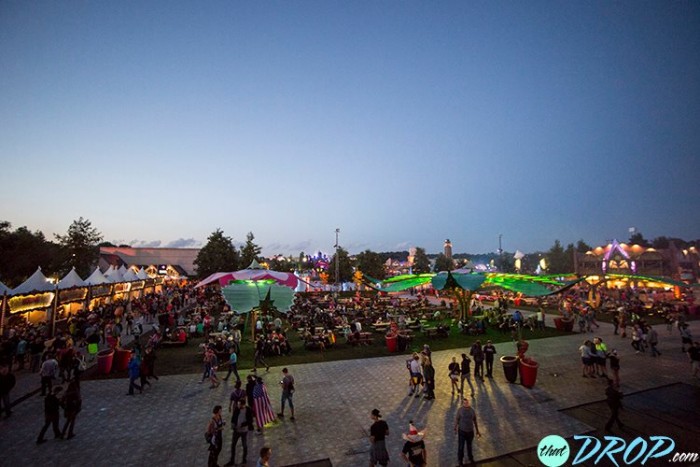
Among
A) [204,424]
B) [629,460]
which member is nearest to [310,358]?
[204,424]

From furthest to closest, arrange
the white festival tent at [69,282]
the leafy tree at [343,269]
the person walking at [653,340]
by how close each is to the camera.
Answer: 1. the leafy tree at [343,269]
2. the white festival tent at [69,282]
3. the person walking at [653,340]

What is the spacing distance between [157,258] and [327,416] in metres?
70.3

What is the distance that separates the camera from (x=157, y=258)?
68125 millimetres

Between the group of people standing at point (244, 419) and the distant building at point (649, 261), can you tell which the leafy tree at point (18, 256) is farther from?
the distant building at point (649, 261)

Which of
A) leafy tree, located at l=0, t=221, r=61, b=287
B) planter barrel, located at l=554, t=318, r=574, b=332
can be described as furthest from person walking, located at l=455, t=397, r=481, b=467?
leafy tree, located at l=0, t=221, r=61, b=287

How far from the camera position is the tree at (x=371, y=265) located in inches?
2379

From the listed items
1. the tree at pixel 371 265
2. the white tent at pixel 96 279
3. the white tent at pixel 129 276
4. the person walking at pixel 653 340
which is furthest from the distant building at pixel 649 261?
the white tent at pixel 96 279

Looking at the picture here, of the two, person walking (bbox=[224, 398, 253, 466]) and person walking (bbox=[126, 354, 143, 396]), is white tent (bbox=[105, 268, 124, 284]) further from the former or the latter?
person walking (bbox=[224, 398, 253, 466])

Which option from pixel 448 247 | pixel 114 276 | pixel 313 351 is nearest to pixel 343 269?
pixel 114 276

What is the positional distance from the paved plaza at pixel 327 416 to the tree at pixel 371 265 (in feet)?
149
